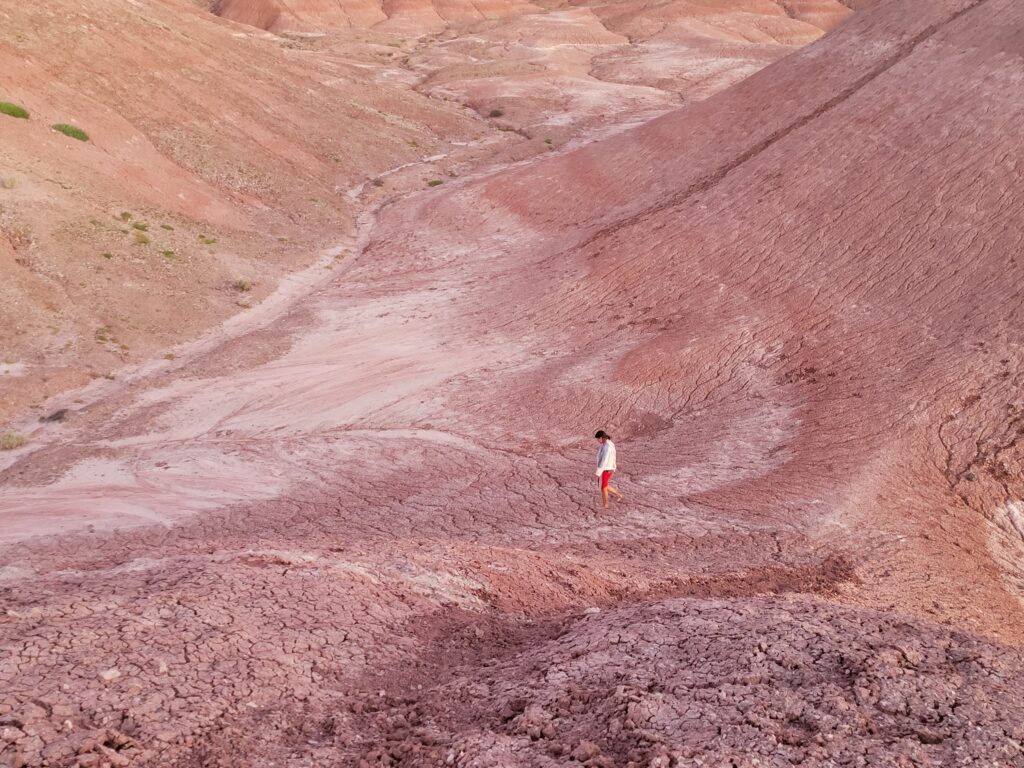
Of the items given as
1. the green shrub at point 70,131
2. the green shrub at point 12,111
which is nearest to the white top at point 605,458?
the green shrub at point 12,111

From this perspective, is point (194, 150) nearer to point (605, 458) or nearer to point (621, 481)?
point (621, 481)

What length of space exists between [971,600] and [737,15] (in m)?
78.8

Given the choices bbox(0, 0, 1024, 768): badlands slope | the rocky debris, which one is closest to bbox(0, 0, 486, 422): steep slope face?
bbox(0, 0, 1024, 768): badlands slope

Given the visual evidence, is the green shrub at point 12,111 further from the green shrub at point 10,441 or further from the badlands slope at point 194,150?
the green shrub at point 10,441

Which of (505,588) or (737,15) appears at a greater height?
(737,15)

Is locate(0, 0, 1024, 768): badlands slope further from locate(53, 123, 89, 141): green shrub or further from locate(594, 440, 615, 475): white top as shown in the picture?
locate(53, 123, 89, 141): green shrub

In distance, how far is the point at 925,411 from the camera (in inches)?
599

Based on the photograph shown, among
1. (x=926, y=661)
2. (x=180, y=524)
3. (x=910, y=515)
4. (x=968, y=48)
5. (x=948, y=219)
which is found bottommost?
(x=180, y=524)

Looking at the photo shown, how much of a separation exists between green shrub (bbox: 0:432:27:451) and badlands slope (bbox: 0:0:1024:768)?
0.33m

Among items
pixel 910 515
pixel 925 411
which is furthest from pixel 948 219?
pixel 910 515

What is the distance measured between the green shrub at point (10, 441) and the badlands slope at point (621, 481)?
A: 332 millimetres

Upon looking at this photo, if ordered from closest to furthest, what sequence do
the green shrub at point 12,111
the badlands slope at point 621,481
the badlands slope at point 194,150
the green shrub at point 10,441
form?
1. the badlands slope at point 621,481
2. the green shrub at point 10,441
3. the badlands slope at point 194,150
4. the green shrub at point 12,111

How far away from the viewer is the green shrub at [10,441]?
16734mm

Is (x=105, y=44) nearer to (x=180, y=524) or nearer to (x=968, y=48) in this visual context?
(x=180, y=524)
